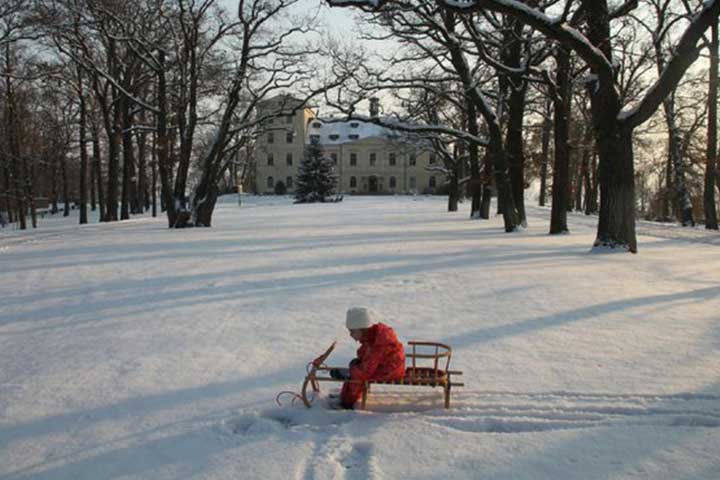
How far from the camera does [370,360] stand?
4445mm

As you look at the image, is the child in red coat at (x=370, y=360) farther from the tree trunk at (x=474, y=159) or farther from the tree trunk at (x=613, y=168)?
the tree trunk at (x=474, y=159)

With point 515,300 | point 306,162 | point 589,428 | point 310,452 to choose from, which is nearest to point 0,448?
point 310,452

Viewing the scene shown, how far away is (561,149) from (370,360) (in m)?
15.9

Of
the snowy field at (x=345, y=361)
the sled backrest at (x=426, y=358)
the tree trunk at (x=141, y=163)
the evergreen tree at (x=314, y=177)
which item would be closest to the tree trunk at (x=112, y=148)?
the tree trunk at (x=141, y=163)

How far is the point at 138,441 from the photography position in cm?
394

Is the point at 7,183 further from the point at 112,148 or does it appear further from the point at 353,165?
the point at 353,165

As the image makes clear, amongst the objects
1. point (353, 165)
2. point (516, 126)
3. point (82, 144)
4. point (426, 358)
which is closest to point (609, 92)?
point (516, 126)

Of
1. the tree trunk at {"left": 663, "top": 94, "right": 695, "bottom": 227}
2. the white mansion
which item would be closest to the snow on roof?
the white mansion

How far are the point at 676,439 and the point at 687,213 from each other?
26.9 metres

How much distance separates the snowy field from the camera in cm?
368

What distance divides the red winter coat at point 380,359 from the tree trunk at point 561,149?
15.2 m

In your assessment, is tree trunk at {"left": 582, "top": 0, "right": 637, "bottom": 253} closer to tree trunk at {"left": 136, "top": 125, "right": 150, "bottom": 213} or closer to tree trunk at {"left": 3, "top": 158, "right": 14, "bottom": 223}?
tree trunk at {"left": 3, "top": 158, "right": 14, "bottom": 223}

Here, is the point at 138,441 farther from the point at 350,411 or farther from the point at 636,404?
the point at 636,404

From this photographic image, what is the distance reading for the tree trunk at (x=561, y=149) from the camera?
18.1 m
